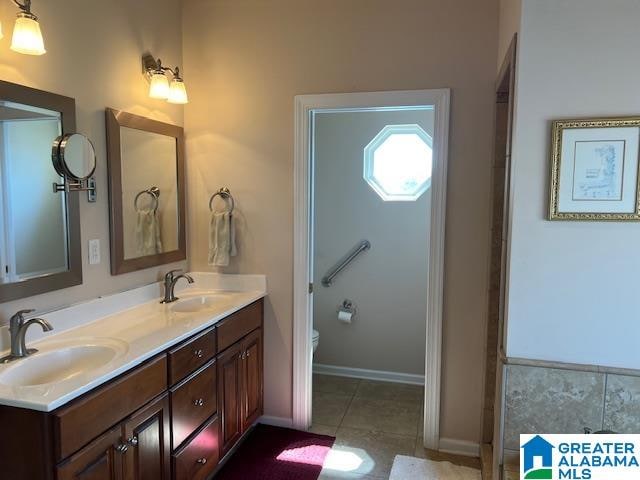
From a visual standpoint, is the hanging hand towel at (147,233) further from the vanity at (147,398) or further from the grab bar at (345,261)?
the grab bar at (345,261)

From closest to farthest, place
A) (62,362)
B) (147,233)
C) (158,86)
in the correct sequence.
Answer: (62,362) → (158,86) → (147,233)

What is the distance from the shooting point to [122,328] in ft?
6.59

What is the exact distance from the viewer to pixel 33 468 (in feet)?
4.42

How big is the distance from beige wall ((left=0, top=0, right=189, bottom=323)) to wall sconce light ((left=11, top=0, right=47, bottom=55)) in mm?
108

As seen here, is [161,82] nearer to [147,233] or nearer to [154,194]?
[154,194]

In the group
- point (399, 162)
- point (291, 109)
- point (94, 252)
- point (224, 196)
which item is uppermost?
point (291, 109)

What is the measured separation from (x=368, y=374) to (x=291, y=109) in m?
2.19

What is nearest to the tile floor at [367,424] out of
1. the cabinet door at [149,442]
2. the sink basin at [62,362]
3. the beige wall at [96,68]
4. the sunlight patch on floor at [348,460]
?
the sunlight patch on floor at [348,460]

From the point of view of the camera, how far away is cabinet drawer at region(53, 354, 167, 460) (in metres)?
1.36

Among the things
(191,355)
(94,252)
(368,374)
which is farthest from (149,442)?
(368,374)

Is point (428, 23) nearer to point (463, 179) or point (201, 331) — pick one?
point (463, 179)

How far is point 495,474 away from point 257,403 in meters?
1.43

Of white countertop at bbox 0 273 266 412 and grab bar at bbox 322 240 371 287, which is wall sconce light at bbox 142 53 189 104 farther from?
grab bar at bbox 322 240 371 287

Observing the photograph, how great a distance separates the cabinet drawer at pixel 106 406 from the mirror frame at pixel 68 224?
21.9 inches
